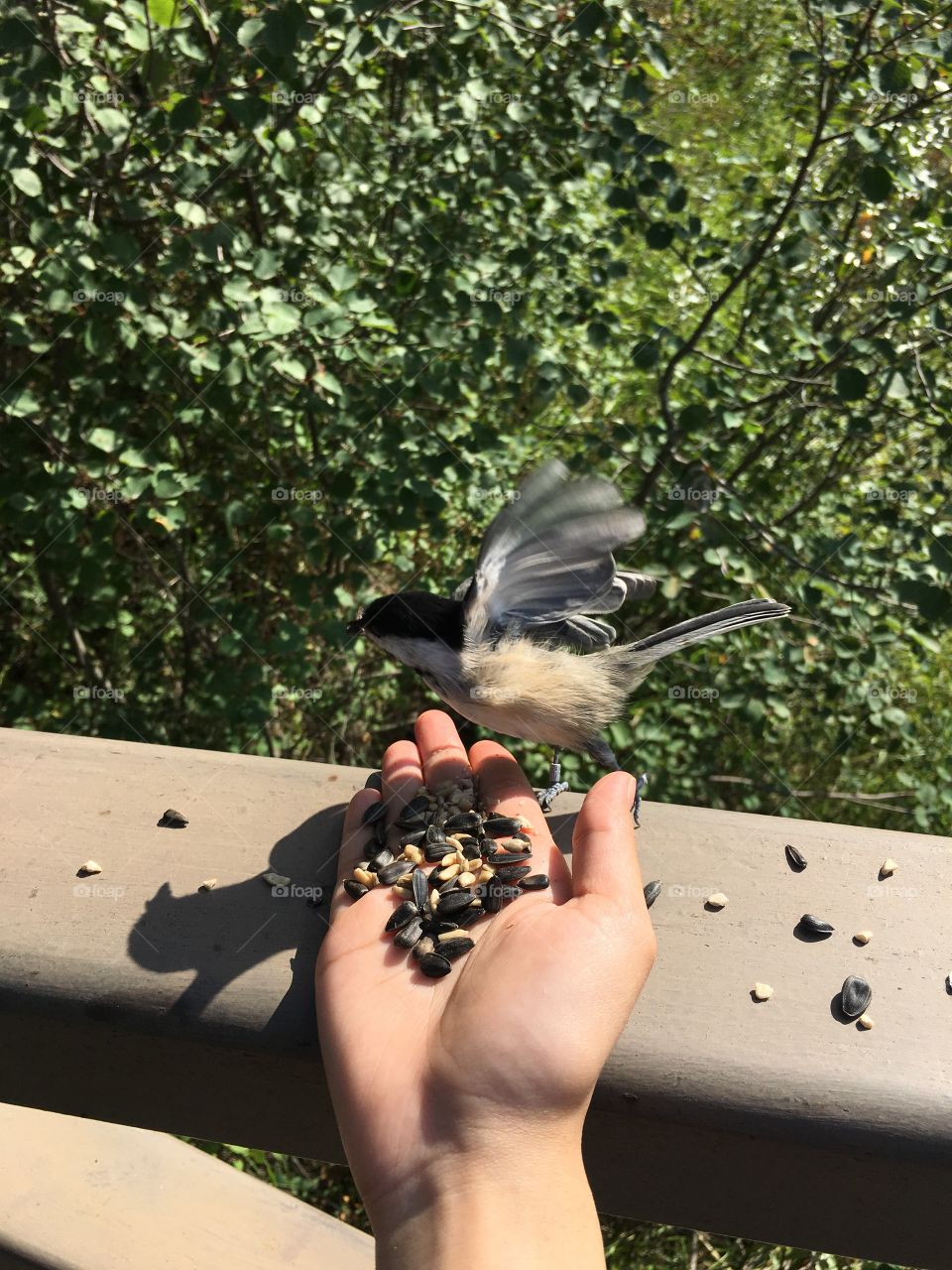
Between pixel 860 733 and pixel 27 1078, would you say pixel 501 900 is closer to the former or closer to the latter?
pixel 27 1078

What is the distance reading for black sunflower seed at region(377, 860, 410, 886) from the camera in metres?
1.49

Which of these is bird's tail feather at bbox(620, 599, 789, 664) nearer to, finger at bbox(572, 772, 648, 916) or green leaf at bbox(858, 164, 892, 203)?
finger at bbox(572, 772, 648, 916)

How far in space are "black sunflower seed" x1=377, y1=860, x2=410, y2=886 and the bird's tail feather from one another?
1038 mm

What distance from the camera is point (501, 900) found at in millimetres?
1505

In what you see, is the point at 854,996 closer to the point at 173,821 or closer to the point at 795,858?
the point at 795,858

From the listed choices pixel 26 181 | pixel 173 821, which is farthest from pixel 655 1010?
pixel 26 181

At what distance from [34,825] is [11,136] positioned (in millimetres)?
1933

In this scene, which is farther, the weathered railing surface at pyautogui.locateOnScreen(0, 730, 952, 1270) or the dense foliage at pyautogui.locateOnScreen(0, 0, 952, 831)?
the dense foliage at pyautogui.locateOnScreen(0, 0, 952, 831)

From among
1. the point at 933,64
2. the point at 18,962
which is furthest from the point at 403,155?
the point at 18,962

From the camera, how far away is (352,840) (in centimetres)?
156

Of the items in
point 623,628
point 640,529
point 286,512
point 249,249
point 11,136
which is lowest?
point 623,628

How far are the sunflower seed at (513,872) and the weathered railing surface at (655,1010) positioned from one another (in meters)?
0.20

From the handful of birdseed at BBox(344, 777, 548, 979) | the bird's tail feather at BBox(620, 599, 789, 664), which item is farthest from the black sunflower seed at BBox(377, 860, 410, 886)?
the bird's tail feather at BBox(620, 599, 789, 664)

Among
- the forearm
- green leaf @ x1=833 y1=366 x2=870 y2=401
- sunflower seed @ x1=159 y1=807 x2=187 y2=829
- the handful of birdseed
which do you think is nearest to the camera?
the forearm
